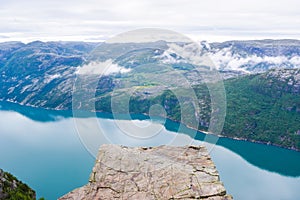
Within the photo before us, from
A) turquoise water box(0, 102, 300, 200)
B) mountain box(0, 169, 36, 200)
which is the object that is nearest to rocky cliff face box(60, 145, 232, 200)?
mountain box(0, 169, 36, 200)

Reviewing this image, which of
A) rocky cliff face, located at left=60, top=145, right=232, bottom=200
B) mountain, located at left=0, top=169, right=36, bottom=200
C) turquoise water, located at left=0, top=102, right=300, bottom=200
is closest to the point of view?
rocky cliff face, located at left=60, top=145, right=232, bottom=200

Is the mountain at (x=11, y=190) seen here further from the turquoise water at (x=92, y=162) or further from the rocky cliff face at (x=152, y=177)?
the turquoise water at (x=92, y=162)

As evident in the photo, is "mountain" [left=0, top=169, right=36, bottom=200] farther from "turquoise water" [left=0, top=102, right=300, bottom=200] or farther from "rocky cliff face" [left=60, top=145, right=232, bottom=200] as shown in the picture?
"turquoise water" [left=0, top=102, right=300, bottom=200]

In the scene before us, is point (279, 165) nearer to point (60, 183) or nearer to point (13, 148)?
point (60, 183)

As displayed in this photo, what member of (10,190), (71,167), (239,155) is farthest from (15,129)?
(10,190)

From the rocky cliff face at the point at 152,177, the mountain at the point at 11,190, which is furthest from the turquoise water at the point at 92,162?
the rocky cliff face at the point at 152,177

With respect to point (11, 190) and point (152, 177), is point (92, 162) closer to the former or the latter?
point (11, 190)

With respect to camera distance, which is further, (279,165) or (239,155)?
(239,155)
